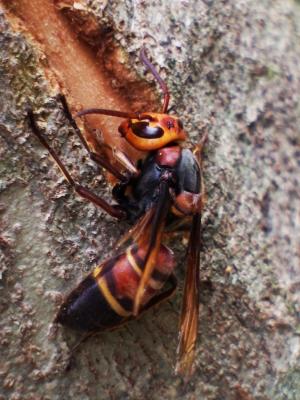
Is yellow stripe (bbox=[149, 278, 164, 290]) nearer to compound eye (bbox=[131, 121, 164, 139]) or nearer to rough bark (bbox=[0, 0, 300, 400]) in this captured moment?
rough bark (bbox=[0, 0, 300, 400])

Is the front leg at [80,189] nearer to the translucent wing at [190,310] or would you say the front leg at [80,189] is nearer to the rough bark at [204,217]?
the rough bark at [204,217]

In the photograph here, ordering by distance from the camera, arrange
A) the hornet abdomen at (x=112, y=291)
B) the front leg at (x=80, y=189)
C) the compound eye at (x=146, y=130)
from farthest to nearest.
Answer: the compound eye at (x=146, y=130)
the hornet abdomen at (x=112, y=291)
the front leg at (x=80, y=189)

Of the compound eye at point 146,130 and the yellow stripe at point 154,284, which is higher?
the compound eye at point 146,130

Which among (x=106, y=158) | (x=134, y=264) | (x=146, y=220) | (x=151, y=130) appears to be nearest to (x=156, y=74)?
(x=151, y=130)

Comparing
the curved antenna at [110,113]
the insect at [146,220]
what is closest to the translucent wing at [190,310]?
Answer: the insect at [146,220]

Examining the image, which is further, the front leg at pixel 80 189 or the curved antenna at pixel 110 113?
the curved antenna at pixel 110 113

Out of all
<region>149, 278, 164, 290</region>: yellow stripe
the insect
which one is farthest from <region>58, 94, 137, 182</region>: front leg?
<region>149, 278, 164, 290</region>: yellow stripe

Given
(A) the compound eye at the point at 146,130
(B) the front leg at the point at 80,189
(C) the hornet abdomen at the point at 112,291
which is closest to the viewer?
(B) the front leg at the point at 80,189

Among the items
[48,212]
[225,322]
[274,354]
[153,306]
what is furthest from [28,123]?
[274,354]

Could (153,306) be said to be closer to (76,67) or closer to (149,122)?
(149,122)

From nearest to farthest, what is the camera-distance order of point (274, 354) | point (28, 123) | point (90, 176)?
1. point (28, 123)
2. point (90, 176)
3. point (274, 354)
